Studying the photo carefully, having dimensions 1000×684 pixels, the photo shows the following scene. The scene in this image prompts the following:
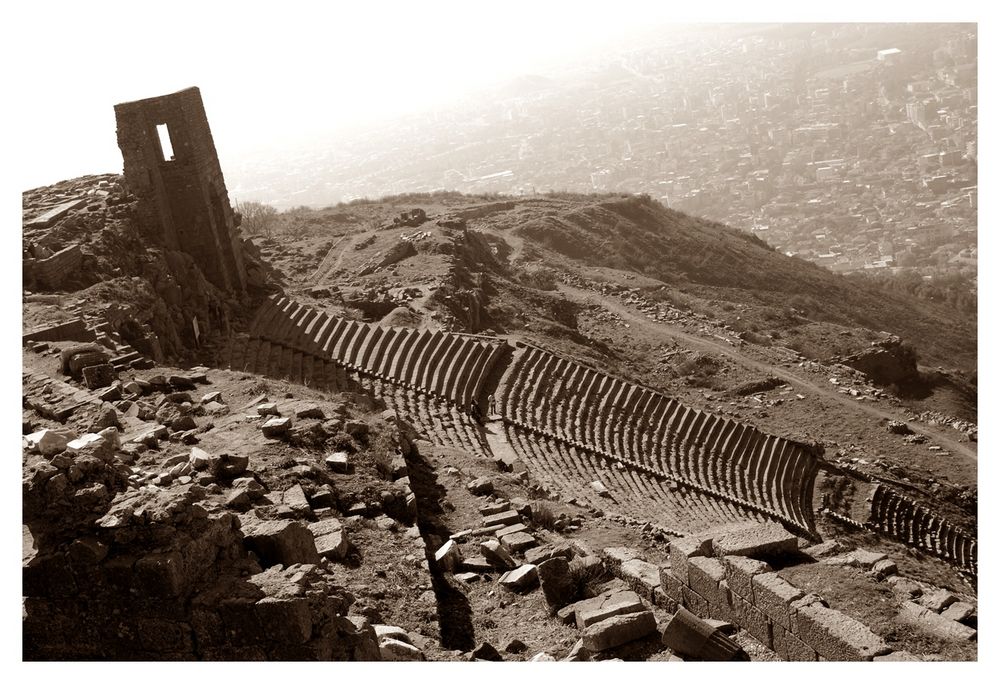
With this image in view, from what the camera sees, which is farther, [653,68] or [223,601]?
[653,68]

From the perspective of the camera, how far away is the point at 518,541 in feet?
36.6

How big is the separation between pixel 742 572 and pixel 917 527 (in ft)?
41.1

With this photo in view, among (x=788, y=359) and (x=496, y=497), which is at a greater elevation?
(x=496, y=497)

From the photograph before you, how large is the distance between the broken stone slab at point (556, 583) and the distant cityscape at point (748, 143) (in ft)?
143

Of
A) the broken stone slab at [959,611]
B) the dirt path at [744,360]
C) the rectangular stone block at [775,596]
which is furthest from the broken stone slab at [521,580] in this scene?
the dirt path at [744,360]

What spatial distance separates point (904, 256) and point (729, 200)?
69.3 ft

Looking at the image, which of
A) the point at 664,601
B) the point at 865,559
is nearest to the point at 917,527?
the point at 865,559

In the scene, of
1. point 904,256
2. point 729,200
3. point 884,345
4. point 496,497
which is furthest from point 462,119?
point 496,497

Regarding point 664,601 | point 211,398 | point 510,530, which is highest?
point 211,398

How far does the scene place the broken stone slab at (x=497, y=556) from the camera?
10.6 meters

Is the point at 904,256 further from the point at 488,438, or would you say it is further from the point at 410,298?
the point at 488,438

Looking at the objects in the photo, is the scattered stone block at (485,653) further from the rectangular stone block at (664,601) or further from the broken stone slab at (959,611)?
the broken stone slab at (959,611)

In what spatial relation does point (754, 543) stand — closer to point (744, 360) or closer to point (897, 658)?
point (897, 658)

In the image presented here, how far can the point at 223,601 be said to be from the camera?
24.0ft
